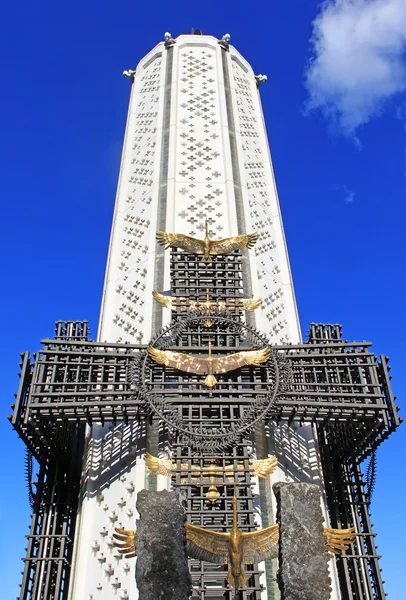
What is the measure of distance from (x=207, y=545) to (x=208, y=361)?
334 cm

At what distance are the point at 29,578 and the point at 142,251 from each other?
23.6 ft

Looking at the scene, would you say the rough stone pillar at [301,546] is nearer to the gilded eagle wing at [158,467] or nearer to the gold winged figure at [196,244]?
the gilded eagle wing at [158,467]

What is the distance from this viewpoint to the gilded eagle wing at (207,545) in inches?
295

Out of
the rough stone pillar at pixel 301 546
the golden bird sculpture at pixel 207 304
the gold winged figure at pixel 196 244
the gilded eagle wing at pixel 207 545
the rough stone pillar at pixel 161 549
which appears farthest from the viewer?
the gold winged figure at pixel 196 244

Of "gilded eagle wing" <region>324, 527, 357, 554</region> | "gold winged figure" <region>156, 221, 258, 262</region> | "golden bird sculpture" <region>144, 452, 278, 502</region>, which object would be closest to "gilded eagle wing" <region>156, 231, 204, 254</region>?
"gold winged figure" <region>156, 221, 258, 262</region>

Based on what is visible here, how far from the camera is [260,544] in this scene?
24.8ft

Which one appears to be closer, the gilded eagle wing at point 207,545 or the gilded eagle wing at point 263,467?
the gilded eagle wing at point 207,545

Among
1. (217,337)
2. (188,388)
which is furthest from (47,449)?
(217,337)

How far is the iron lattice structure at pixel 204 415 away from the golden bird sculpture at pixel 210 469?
0.09 m

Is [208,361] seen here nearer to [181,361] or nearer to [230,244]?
[181,361]

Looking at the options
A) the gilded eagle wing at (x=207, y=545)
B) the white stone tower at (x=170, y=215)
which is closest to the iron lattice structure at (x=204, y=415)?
the white stone tower at (x=170, y=215)

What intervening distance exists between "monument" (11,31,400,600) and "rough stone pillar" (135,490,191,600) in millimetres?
1288

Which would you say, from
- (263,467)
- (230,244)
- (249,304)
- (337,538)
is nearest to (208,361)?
(249,304)

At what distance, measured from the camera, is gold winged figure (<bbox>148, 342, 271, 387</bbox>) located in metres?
10.2
